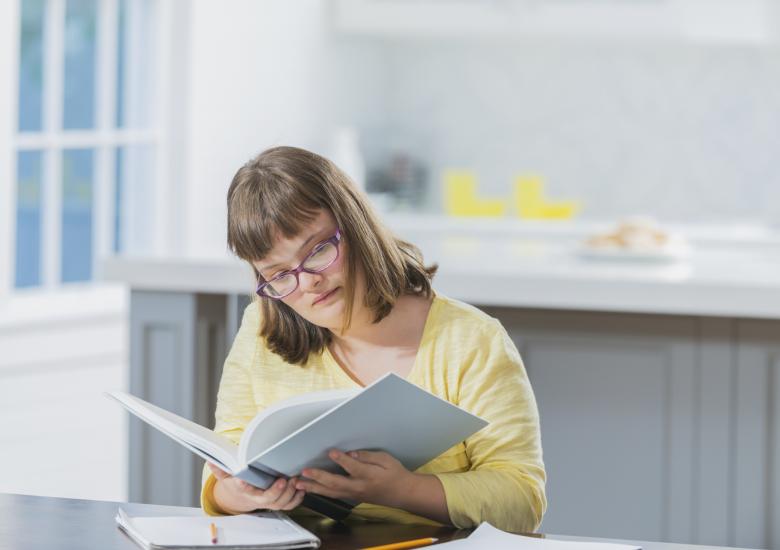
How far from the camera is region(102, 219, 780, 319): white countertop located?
2.63 metres

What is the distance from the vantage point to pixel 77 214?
407cm

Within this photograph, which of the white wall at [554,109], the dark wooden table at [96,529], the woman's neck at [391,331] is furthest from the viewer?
the white wall at [554,109]

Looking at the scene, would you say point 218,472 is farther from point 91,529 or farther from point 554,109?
point 554,109

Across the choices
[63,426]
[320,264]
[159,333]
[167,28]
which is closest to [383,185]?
[167,28]

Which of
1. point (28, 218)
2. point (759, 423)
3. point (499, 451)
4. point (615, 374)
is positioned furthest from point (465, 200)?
point (499, 451)

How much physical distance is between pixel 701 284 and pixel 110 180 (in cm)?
224

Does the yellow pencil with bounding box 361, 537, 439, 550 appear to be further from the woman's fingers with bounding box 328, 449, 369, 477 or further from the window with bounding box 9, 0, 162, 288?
the window with bounding box 9, 0, 162, 288

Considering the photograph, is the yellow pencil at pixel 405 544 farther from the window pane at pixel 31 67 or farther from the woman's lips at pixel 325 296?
the window pane at pixel 31 67

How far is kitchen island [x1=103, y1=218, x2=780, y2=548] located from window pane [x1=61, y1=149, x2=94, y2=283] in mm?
1222

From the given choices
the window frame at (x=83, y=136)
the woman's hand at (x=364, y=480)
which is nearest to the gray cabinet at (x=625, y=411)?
the window frame at (x=83, y=136)

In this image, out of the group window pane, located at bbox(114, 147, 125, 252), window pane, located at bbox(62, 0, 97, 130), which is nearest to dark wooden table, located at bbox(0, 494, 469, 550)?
window pane, located at bbox(62, 0, 97, 130)

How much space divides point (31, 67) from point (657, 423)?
2217 mm

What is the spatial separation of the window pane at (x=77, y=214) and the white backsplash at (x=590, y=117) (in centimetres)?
127

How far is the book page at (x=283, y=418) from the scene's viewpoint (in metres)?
1.36
